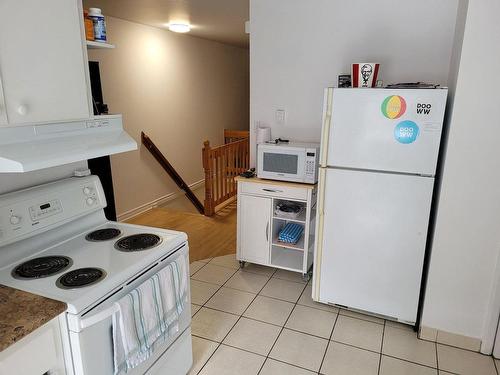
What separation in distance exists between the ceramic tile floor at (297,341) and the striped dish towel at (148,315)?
1.93 feet

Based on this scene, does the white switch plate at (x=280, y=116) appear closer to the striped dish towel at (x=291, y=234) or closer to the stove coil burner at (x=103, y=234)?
the striped dish towel at (x=291, y=234)

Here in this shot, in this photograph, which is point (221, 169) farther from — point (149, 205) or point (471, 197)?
A: point (471, 197)

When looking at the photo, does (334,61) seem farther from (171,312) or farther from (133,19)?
(133,19)

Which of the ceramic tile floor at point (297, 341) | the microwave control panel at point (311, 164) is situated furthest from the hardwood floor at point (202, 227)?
the microwave control panel at point (311, 164)

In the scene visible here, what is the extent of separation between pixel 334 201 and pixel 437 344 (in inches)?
44.0

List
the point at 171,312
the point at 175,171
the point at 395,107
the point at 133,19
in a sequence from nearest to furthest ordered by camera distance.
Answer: the point at 171,312
the point at 395,107
the point at 133,19
the point at 175,171

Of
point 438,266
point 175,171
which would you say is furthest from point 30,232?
point 175,171

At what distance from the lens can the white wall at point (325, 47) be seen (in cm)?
258

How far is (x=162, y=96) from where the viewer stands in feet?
16.8

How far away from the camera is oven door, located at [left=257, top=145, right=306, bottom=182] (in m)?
2.78

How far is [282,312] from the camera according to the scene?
2.62 metres

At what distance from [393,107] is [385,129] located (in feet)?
0.44

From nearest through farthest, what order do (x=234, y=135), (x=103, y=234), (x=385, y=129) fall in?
(x=103, y=234) < (x=385, y=129) < (x=234, y=135)

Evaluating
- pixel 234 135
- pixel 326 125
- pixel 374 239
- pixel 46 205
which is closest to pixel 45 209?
pixel 46 205
